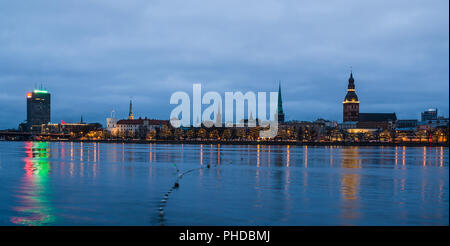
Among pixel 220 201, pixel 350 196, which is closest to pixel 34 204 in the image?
pixel 220 201

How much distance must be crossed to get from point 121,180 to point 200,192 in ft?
28.4

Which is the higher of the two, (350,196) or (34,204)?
Result: (34,204)

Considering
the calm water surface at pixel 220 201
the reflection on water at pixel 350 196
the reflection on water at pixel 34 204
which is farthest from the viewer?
the reflection on water at pixel 350 196

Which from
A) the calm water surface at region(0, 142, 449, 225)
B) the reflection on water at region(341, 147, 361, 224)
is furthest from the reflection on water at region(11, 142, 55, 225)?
the reflection on water at region(341, 147, 361, 224)

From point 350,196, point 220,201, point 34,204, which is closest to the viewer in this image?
point 34,204

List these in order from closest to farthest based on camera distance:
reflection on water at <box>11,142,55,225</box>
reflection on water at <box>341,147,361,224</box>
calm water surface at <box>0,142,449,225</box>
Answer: reflection on water at <box>11,142,55,225</box>
calm water surface at <box>0,142,449,225</box>
reflection on water at <box>341,147,361,224</box>

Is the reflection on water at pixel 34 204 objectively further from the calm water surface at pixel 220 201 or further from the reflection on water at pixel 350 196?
the reflection on water at pixel 350 196

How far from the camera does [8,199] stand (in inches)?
885

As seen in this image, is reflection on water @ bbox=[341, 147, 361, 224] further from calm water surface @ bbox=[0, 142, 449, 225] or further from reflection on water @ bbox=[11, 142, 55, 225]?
reflection on water @ bbox=[11, 142, 55, 225]

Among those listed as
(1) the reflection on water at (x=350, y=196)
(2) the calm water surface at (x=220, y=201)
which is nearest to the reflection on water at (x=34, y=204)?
(2) the calm water surface at (x=220, y=201)

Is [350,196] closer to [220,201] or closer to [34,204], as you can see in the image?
[220,201]
